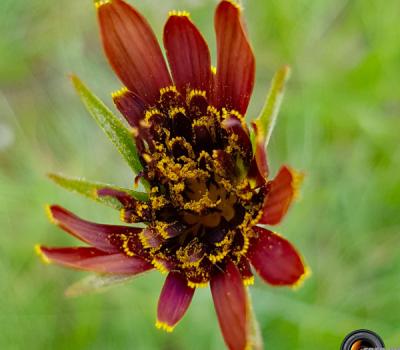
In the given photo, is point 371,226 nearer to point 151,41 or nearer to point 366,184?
point 366,184

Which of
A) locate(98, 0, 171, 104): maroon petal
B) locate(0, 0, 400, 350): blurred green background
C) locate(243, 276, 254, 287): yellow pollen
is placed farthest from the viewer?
locate(0, 0, 400, 350): blurred green background

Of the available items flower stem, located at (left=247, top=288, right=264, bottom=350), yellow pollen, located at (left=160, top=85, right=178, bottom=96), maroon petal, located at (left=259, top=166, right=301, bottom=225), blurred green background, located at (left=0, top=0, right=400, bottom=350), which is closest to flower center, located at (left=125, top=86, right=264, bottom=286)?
yellow pollen, located at (left=160, top=85, right=178, bottom=96)

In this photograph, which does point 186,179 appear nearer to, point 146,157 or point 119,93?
point 146,157

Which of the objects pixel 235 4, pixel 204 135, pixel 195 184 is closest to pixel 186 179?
pixel 195 184

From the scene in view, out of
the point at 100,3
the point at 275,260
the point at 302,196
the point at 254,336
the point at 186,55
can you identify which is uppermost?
the point at 100,3

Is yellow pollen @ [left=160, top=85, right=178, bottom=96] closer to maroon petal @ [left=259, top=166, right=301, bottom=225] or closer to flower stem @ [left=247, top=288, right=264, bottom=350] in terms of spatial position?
maroon petal @ [left=259, top=166, right=301, bottom=225]

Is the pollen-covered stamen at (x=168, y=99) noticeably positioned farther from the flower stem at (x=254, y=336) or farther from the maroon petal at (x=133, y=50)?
the flower stem at (x=254, y=336)

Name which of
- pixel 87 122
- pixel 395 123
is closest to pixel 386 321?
pixel 395 123
